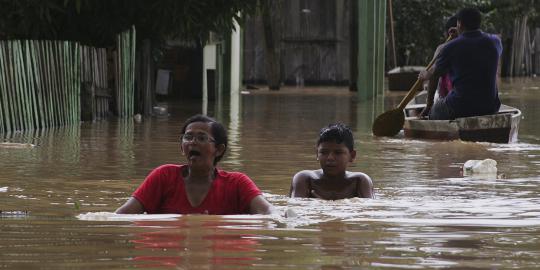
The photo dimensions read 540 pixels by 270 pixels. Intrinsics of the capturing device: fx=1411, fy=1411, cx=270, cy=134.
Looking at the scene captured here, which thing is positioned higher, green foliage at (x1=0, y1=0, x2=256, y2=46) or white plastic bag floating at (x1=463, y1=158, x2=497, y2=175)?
green foliage at (x1=0, y1=0, x2=256, y2=46)

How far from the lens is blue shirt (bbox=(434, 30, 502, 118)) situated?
1688 centimetres

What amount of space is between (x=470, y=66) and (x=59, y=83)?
5.85m

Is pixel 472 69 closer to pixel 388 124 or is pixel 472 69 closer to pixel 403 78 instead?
pixel 388 124

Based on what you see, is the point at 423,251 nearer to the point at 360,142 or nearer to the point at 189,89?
the point at 360,142

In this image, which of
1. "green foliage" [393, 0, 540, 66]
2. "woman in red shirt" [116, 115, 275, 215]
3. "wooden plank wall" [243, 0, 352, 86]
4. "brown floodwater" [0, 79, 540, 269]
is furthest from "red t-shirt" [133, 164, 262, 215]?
"wooden plank wall" [243, 0, 352, 86]

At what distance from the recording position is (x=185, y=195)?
7871 millimetres

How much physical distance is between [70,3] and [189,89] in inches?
401

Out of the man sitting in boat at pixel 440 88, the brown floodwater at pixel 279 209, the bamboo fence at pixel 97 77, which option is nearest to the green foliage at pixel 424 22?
the bamboo fence at pixel 97 77

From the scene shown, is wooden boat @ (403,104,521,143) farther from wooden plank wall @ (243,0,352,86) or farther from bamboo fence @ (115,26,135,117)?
wooden plank wall @ (243,0,352,86)

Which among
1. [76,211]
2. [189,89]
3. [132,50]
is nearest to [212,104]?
[189,89]

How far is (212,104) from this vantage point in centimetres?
2867

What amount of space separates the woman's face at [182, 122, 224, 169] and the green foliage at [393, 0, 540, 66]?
34.0 metres

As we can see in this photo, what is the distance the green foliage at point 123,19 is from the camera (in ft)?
68.9

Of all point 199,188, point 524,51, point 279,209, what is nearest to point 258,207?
point 199,188
